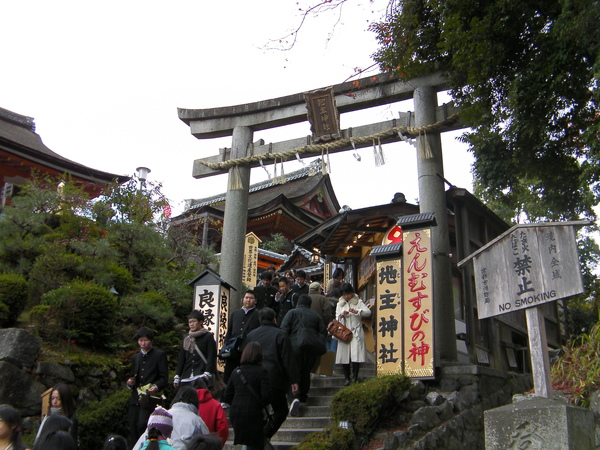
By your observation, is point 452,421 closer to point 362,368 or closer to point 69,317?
point 362,368

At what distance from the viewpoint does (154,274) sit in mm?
13562

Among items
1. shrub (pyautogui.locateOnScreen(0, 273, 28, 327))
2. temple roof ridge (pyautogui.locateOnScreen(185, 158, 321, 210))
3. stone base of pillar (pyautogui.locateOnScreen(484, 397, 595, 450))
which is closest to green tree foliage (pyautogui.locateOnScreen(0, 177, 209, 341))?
shrub (pyautogui.locateOnScreen(0, 273, 28, 327))

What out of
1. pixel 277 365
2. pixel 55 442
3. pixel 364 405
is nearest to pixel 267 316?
pixel 277 365

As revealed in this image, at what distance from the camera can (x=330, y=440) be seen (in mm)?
7121

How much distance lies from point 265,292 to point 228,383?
4.26 meters

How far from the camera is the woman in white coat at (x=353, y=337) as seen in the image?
30.8 feet

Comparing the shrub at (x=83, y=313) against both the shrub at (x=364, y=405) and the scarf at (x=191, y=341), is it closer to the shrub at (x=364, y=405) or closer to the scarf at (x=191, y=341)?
the scarf at (x=191, y=341)

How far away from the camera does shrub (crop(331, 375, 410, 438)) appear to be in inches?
295

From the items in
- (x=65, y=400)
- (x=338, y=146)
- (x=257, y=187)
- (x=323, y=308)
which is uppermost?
(x=257, y=187)

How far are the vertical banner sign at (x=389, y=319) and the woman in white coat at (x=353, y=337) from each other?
0.26 metres

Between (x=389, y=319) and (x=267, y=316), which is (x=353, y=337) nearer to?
(x=389, y=319)

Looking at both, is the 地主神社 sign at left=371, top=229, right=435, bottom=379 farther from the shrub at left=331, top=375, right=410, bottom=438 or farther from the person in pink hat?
the person in pink hat

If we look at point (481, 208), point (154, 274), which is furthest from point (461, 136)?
point (154, 274)

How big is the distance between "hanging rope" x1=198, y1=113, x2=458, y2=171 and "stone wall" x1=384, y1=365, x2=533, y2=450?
4.59 m
